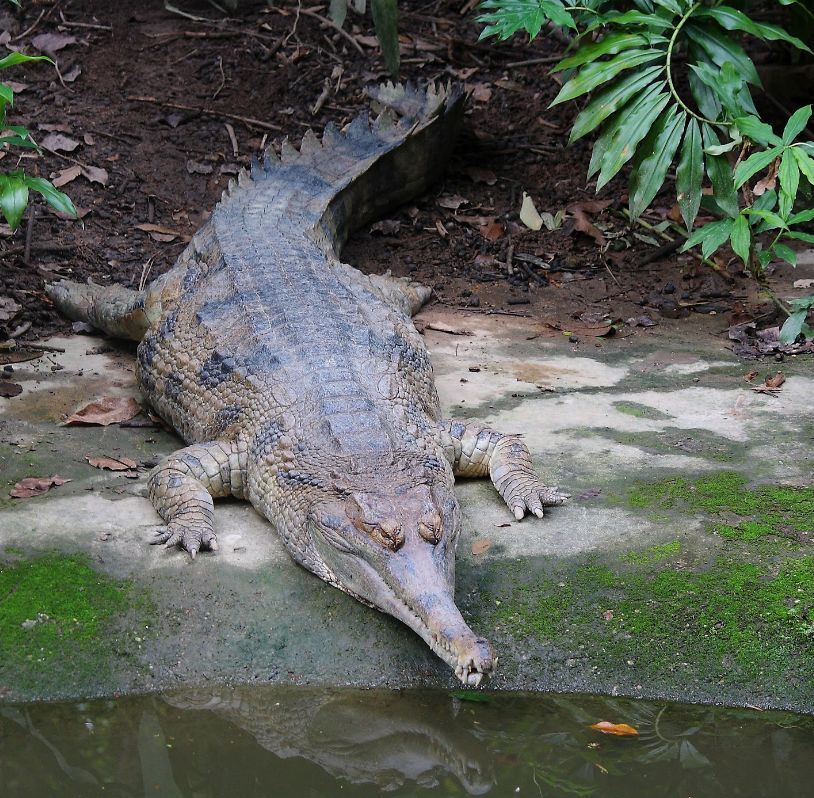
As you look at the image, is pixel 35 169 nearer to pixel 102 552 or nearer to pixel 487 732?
pixel 102 552

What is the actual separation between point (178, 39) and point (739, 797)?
7.46 m

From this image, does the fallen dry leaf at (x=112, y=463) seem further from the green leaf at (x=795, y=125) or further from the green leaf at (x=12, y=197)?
the green leaf at (x=795, y=125)

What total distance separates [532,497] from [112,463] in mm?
1724

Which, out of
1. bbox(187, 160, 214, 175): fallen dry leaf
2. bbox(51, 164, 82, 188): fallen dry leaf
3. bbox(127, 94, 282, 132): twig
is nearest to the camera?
bbox(51, 164, 82, 188): fallen dry leaf

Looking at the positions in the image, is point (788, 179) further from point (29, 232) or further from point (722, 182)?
point (29, 232)

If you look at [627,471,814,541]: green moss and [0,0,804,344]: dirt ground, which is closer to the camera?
[627,471,814,541]: green moss

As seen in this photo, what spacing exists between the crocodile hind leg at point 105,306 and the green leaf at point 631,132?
8.24ft

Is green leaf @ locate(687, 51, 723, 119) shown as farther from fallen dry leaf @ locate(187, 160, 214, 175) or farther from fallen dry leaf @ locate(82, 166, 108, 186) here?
fallen dry leaf @ locate(82, 166, 108, 186)

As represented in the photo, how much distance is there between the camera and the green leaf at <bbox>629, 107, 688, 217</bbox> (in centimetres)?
559

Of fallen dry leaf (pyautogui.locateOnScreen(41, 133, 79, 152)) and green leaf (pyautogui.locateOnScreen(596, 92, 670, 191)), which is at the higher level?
green leaf (pyautogui.locateOnScreen(596, 92, 670, 191))

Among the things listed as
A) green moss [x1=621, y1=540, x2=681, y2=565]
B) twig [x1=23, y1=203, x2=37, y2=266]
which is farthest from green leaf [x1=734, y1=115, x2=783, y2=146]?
twig [x1=23, y1=203, x2=37, y2=266]

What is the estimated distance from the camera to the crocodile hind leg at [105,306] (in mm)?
5629

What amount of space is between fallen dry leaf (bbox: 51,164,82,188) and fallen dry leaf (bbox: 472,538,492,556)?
15.1ft

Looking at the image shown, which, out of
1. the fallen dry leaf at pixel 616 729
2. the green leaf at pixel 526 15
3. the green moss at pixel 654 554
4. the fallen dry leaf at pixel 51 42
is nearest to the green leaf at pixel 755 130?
the green leaf at pixel 526 15
